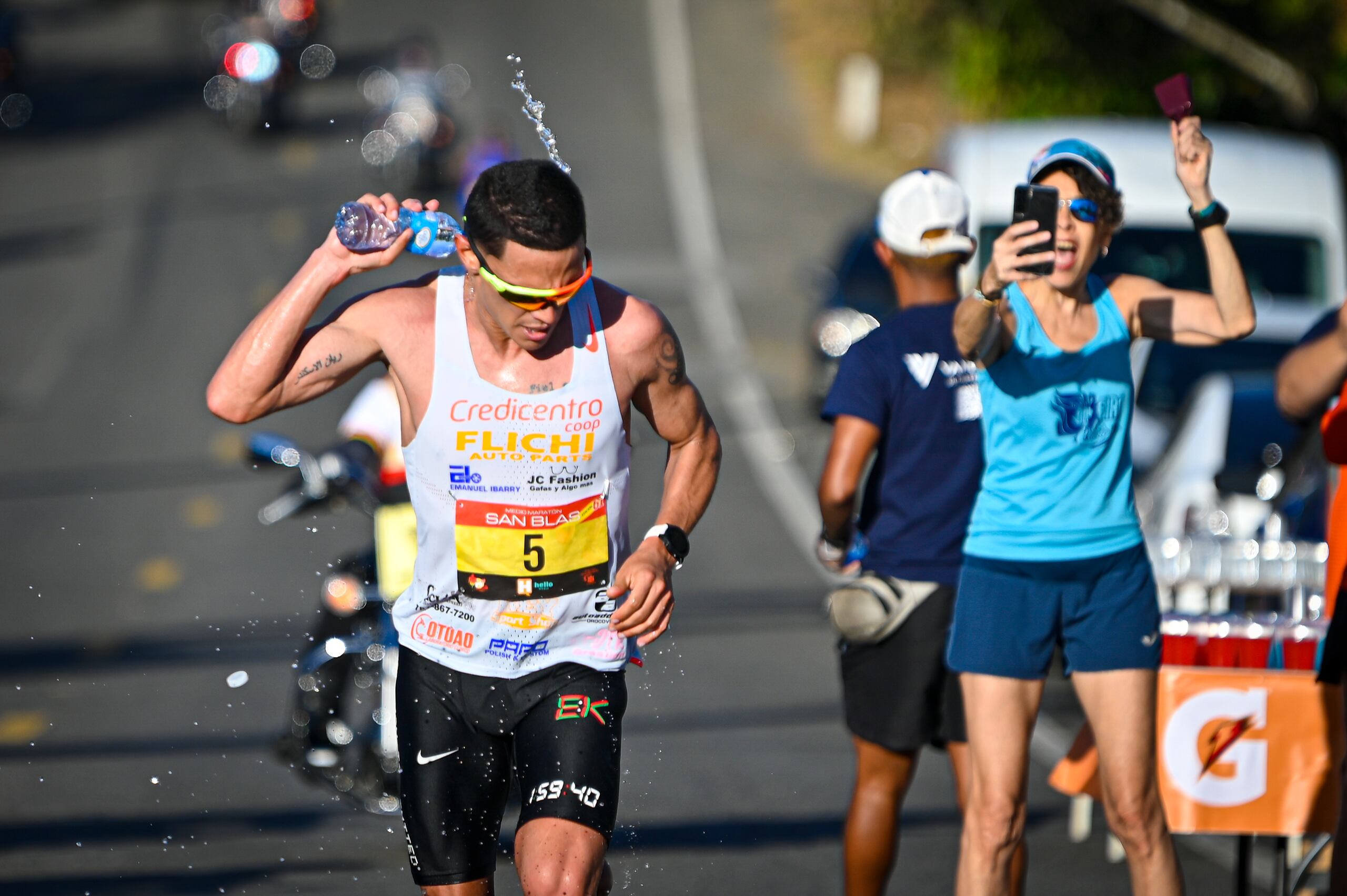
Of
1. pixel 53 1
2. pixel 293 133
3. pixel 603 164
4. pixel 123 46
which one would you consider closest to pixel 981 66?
pixel 603 164

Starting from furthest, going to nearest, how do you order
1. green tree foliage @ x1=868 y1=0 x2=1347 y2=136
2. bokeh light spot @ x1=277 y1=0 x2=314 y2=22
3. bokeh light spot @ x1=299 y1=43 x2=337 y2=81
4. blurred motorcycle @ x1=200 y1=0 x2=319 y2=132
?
bokeh light spot @ x1=299 y1=43 x2=337 y2=81
bokeh light spot @ x1=277 y1=0 x2=314 y2=22
blurred motorcycle @ x1=200 y1=0 x2=319 y2=132
green tree foliage @ x1=868 y1=0 x2=1347 y2=136

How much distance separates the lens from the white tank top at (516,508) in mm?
3992

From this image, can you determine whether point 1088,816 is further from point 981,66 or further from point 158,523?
point 981,66

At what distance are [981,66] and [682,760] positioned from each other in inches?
602

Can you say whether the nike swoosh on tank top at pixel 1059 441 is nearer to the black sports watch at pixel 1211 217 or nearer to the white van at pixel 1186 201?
the black sports watch at pixel 1211 217

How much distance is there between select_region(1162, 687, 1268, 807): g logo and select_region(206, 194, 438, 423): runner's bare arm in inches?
107

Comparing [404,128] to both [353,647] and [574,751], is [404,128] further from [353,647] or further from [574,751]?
[574,751]

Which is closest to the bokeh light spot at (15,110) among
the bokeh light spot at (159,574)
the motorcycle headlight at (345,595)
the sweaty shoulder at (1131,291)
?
the bokeh light spot at (159,574)

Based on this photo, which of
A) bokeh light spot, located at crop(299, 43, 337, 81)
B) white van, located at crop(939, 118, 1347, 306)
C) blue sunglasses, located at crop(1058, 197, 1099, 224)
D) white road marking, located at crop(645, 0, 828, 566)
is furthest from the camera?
bokeh light spot, located at crop(299, 43, 337, 81)

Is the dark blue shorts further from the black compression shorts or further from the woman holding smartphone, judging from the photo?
the black compression shorts

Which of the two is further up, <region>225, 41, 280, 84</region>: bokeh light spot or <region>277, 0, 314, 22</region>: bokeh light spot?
<region>277, 0, 314, 22</region>: bokeh light spot

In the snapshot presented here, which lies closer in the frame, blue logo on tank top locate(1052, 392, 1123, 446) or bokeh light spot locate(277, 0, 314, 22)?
blue logo on tank top locate(1052, 392, 1123, 446)

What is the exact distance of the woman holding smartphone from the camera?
4461 millimetres

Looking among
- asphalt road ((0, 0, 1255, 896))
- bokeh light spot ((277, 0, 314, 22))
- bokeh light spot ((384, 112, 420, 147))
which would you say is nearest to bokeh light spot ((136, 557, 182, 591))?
asphalt road ((0, 0, 1255, 896))
